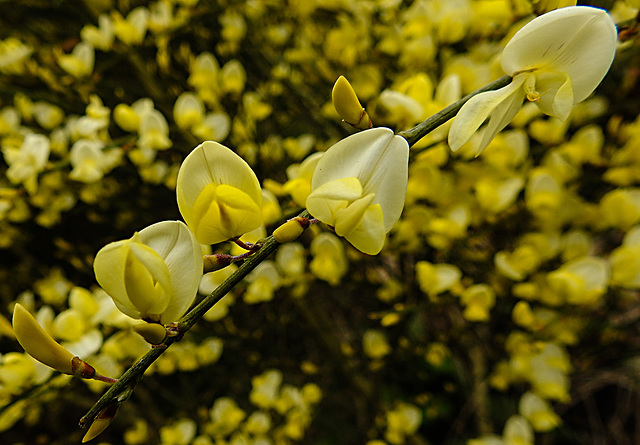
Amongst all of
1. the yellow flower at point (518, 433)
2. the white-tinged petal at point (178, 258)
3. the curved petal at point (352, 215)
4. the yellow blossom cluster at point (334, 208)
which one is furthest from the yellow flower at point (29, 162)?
the yellow flower at point (518, 433)

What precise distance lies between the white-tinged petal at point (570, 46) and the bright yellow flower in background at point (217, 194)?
0.20m

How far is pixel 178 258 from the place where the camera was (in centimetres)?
30

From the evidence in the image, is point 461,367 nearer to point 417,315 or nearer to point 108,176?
point 417,315

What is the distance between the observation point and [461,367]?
1.16 m

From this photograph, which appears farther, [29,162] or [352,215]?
[29,162]

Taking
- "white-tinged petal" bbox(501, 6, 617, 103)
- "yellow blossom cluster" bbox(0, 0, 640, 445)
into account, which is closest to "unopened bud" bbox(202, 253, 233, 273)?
"yellow blossom cluster" bbox(0, 0, 640, 445)

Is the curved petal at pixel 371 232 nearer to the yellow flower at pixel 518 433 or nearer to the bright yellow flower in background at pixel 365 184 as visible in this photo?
the bright yellow flower in background at pixel 365 184

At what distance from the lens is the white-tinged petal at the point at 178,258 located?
287 mm

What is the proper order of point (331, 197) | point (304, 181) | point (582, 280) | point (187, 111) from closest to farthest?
point (331, 197) → point (304, 181) → point (582, 280) → point (187, 111)

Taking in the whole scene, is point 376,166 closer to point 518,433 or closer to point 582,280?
point 582,280

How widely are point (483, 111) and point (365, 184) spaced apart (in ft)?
0.29

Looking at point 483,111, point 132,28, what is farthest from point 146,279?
point 132,28

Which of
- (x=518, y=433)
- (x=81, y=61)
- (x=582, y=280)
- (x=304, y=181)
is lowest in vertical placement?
(x=518, y=433)

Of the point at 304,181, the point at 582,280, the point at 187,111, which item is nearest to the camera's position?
the point at 304,181
